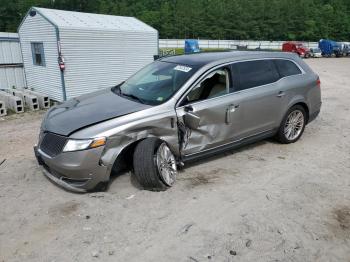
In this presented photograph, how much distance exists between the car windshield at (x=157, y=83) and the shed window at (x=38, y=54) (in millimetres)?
6788

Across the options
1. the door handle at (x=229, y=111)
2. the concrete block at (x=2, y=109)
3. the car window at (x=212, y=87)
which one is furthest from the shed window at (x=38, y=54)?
the door handle at (x=229, y=111)

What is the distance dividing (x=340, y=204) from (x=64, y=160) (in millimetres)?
3364

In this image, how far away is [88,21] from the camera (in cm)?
1145

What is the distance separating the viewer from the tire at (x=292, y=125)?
605 centimetres

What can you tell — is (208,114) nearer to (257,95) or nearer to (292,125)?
(257,95)

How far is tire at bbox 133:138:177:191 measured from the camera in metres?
4.21

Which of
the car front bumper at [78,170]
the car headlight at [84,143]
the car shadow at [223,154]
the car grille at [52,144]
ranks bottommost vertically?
the car shadow at [223,154]

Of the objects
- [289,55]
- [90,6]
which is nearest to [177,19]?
[90,6]

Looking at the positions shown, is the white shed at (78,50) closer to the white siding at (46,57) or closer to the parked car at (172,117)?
the white siding at (46,57)

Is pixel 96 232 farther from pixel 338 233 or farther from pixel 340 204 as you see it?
pixel 340 204

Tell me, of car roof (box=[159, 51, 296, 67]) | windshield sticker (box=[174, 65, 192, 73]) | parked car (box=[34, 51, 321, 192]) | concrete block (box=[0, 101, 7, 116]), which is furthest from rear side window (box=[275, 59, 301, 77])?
concrete block (box=[0, 101, 7, 116])

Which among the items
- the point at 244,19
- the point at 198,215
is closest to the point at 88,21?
the point at 198,215

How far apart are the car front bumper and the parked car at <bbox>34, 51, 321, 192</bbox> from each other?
12 millimetres

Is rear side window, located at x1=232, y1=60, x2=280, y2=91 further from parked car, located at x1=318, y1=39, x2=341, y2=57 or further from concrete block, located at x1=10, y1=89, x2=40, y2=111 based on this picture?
parked car, located at x1=318, y1=39, x2=341, y2=57
